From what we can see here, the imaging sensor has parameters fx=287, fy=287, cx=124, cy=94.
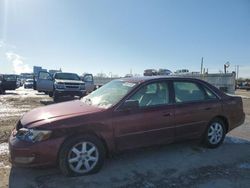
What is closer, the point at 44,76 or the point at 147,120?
the point at 147,120

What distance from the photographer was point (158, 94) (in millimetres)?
5469

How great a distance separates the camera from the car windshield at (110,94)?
16.5 ft

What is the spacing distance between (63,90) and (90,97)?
1081cm

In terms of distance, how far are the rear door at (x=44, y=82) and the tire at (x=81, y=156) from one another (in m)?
15.0

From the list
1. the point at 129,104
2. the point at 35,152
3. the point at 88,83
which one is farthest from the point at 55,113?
the point at 88,83

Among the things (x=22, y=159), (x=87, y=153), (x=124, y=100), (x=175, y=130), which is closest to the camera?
(x=22, y=159)

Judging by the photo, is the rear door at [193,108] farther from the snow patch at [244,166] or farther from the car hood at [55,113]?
the car hood at [55,113]

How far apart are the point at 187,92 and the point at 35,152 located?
10.6ft

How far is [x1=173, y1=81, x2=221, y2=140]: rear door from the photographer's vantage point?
5543 millimetres

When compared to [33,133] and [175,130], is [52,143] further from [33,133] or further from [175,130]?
[175,130]

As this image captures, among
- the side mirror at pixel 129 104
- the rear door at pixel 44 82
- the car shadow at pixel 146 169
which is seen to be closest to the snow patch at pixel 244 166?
the car shadow at pixel 146 169

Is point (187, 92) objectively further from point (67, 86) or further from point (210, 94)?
point (67, 86)

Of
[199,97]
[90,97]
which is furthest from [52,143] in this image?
[199,97]

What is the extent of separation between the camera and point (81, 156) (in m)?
4.48
